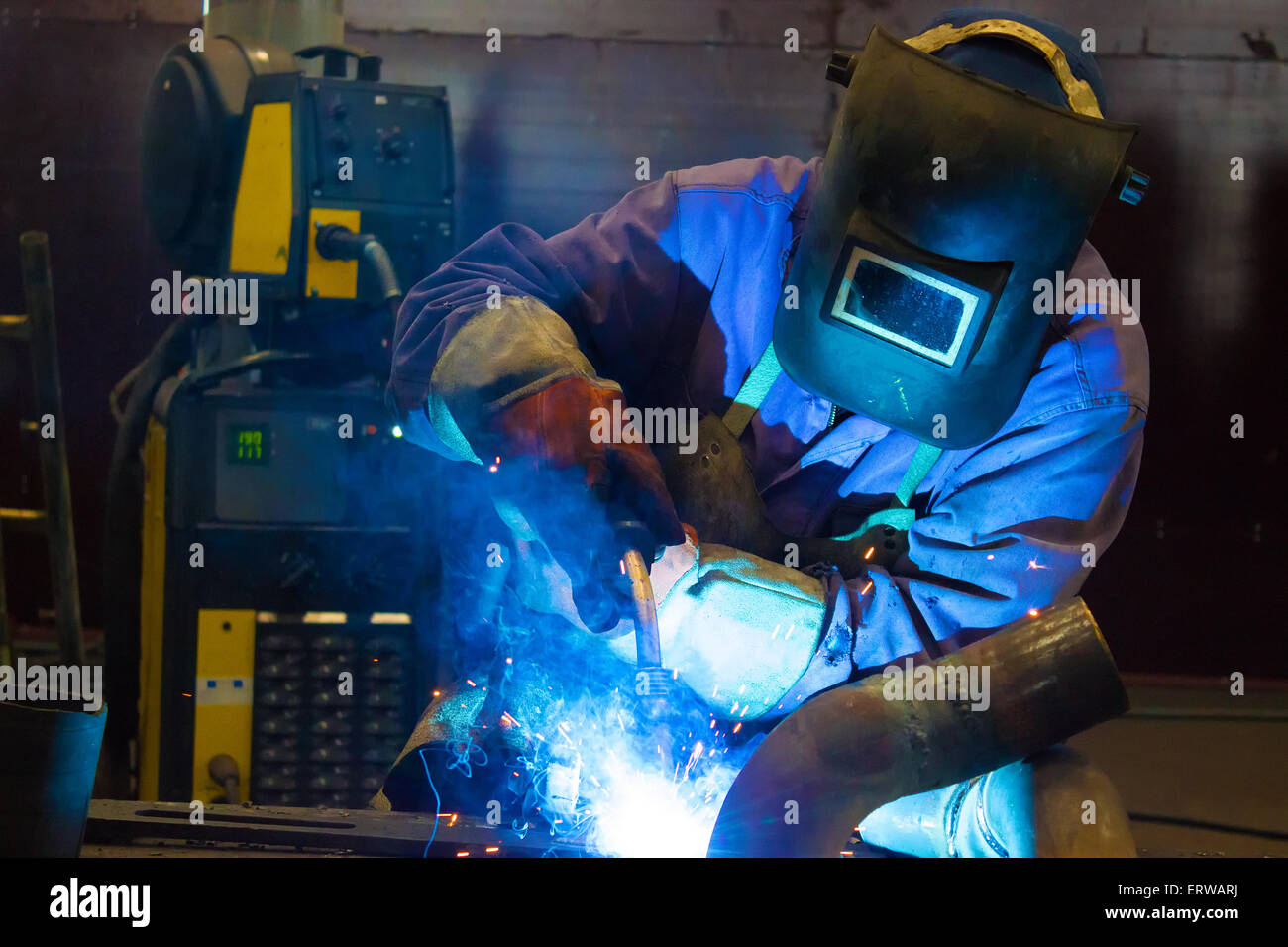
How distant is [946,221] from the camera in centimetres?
132

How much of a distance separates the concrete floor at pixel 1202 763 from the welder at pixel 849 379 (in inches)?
84.4

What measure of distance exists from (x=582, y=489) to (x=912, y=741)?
0.43 meters

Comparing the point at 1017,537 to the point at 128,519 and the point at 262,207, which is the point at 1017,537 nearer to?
the point at 262,207

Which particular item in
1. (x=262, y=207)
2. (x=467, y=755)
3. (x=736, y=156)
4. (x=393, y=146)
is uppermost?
(x=736, y=156)

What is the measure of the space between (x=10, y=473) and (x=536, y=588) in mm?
3814

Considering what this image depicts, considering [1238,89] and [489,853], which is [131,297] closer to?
[489,853]

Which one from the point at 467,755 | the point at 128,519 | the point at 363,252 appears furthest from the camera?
the point at 128,519

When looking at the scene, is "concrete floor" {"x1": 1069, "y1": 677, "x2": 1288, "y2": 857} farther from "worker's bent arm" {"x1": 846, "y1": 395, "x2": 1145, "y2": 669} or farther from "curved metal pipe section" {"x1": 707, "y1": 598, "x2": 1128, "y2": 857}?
"curved metal pipe section" {"x1": 707, "y1": 598, "x2": 1128, "y2": 857}

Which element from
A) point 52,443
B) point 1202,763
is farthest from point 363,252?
point 1202,763

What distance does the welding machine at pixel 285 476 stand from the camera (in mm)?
2736

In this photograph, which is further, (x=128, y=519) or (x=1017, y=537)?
(x=128, y=519)

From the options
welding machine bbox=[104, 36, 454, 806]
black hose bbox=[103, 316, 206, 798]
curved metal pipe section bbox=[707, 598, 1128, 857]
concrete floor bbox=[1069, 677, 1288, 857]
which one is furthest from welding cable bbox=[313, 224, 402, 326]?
concrete floor bbox=[1069, 677, 1288, 857]

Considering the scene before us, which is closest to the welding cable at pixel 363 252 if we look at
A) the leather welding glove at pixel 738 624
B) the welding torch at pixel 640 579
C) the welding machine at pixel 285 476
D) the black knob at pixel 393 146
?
the welding machine at pixel 285 476

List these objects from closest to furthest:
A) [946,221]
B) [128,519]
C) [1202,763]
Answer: [946,221] → [128,519] → [1202,763]
